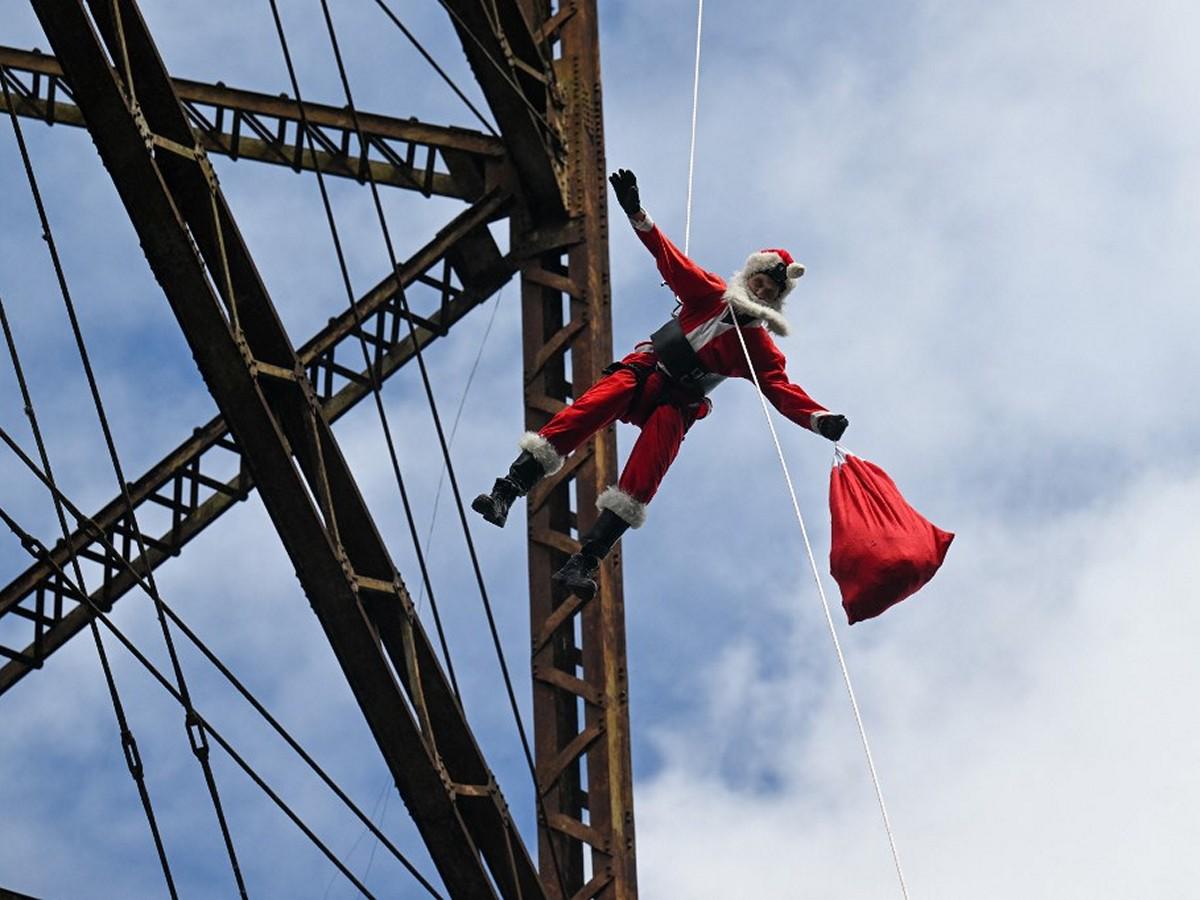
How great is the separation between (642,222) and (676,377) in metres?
0.69

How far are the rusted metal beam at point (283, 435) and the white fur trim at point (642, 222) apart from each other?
1463 millimetres

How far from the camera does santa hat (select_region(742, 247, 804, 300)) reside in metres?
10.3

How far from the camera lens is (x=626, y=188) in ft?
31.5

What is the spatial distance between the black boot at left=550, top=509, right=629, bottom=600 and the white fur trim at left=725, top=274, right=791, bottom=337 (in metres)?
1.00

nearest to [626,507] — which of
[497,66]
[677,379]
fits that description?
[677,379]

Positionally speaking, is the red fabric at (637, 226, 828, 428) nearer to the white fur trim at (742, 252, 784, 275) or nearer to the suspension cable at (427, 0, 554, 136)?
the white fur trim at (742, 252, 784, 275)

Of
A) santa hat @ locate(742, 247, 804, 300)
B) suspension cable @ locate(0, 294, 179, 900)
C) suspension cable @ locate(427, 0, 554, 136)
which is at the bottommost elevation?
suspension cable @ locate(0, 294, 179, 900)

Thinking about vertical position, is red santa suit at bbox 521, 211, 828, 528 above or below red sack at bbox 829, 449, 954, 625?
above

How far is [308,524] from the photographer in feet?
29.9

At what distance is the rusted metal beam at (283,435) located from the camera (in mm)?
8750

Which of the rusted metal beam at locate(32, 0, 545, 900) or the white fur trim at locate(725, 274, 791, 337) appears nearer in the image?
the rusted metal beam at locate(32, 0, 545, 900)

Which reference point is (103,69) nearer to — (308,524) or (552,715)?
(308,524)

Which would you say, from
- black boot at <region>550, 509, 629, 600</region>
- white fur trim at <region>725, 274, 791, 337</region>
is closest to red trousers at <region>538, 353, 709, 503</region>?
black boot at <region>550, 509, 629, 600</region>

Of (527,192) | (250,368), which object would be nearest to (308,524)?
(250,368)
